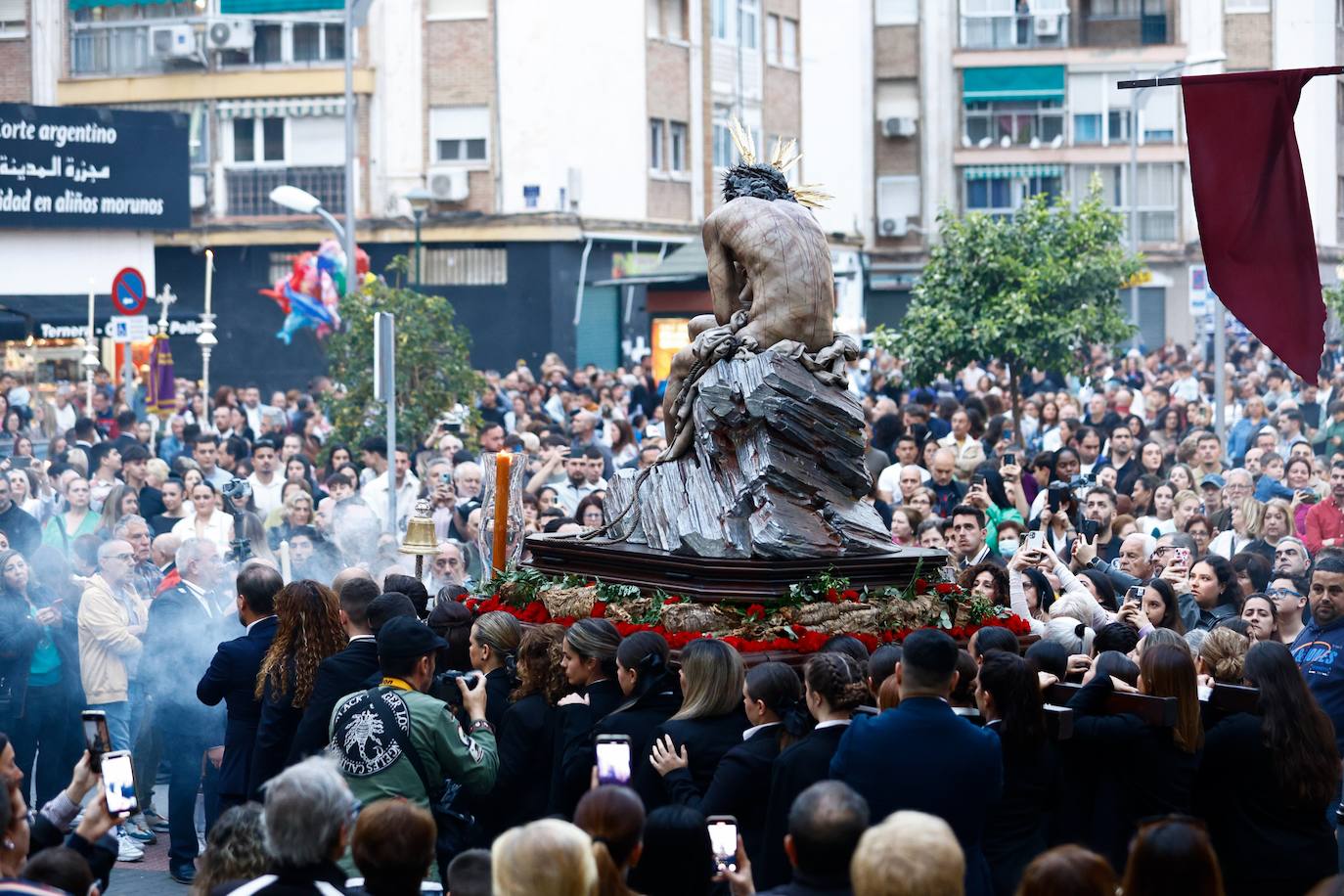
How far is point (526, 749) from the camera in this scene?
7.94 meters

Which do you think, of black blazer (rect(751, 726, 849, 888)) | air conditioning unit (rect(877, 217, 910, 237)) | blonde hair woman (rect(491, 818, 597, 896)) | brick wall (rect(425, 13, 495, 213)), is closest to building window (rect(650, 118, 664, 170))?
brick wall (rect(425, 13, 495, 213))

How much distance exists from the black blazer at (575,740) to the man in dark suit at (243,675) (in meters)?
1.67

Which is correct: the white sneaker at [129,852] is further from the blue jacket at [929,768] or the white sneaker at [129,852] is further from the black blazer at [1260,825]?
the black blazer at [1260,825]

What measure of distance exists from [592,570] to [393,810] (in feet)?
15.1

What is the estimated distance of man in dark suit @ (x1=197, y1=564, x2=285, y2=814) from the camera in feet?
29.0

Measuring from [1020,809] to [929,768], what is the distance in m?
0.83

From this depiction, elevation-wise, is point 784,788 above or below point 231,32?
below

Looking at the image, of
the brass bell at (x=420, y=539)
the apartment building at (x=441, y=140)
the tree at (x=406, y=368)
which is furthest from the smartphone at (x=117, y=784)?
the apartment building at (x=441, y=140)

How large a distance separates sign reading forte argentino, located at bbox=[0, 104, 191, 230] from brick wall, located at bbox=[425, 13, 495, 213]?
4.49 meters

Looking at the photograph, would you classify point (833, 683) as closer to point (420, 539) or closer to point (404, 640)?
point (404, 640)

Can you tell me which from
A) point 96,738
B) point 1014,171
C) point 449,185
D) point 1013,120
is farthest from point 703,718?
point 1013,120

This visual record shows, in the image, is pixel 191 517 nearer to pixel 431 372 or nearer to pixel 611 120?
pixel 431 372

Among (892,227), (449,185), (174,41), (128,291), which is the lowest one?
(128,291)

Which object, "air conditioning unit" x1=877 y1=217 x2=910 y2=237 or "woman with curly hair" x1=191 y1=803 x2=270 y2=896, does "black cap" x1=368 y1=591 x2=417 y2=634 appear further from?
"air conditioning unit" x1=877 y1=217 x2=910 y2=237
